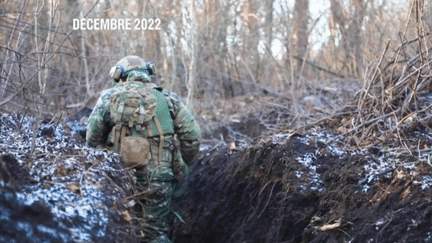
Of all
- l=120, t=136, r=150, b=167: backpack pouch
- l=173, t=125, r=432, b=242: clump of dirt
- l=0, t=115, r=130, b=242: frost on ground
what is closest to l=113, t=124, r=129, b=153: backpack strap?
l=120, t=136, r=150, b=167: backpack pouch

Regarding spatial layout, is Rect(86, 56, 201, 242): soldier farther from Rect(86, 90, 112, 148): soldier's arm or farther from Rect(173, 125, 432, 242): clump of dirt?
Rect(173, 125, 432, 242): clump of dirt

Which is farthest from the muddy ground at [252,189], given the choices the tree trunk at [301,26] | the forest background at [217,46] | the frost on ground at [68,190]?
the tree trunk at [301,26]

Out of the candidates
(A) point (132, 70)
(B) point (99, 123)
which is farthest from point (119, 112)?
(A) point (132, 70)

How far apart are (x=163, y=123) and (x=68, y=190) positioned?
10.6 ft

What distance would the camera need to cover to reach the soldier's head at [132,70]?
725 centimetres

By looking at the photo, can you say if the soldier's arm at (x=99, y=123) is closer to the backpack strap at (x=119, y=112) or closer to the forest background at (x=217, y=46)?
the backpack strap at (x=119, y=112)

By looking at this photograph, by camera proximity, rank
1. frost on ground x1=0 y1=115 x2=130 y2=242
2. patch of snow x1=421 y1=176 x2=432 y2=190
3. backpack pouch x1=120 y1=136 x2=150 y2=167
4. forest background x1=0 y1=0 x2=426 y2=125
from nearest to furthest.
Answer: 1. frost on ground x1=0 y1=115 x2=130 y2=242
2. patch of snow x1=421 y1=176 x2=432 y2=190
3. backpack pouch x1=120 y1=136 x2=150 y2=167
4. forest background x1=0 y1=0 x2=426 y2=125

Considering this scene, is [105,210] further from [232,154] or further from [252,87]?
[252,87]

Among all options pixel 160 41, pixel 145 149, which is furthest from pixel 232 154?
pixel 160 41

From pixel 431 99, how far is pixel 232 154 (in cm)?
261

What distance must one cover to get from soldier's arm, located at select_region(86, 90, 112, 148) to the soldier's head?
0.38m

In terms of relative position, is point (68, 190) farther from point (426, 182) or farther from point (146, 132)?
point (146, 132)

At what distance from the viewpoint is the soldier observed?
22.3 feet

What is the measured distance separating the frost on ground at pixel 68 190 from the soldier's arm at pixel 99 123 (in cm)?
197
